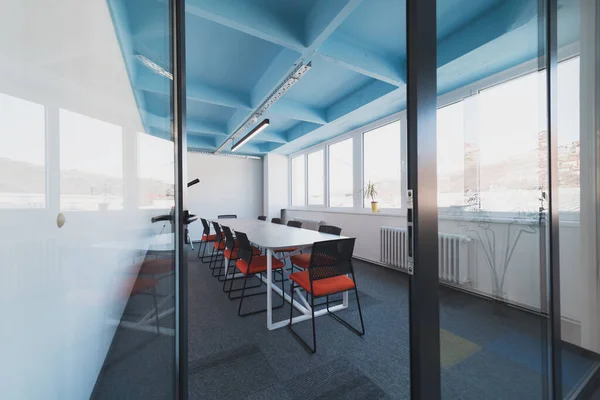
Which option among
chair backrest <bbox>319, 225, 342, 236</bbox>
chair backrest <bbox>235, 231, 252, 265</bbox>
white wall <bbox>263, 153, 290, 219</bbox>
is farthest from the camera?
white wall <bbox>263, 153, 290, 219</bbox>

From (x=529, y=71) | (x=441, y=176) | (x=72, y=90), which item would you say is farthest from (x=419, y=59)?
(x=72, y=90)

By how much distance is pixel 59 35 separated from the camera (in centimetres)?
89

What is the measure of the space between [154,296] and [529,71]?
274 cm

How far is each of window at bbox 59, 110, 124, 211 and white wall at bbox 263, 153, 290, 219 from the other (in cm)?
561

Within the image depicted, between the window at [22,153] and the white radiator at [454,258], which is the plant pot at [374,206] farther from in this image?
the window at [22,153]

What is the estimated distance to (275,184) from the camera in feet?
24.2

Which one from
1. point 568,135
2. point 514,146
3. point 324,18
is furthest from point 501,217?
point 324,18

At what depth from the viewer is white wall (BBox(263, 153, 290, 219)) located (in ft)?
23.9

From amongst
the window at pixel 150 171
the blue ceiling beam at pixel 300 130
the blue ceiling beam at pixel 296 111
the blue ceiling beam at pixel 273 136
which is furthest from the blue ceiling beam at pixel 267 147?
the window at pixel 150 171

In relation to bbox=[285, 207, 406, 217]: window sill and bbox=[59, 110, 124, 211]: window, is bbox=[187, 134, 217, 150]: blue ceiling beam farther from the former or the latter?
bbox=[59, 110, 124, 211]: window

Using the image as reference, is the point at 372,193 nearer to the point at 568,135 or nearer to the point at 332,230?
the point at 332,230

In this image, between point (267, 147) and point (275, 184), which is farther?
point (275, 184)

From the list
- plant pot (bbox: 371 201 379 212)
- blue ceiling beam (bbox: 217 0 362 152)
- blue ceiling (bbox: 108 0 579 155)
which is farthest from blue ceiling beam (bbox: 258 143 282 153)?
plant pot (bbox: 371 201 379 212)

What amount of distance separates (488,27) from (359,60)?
4.02ft
